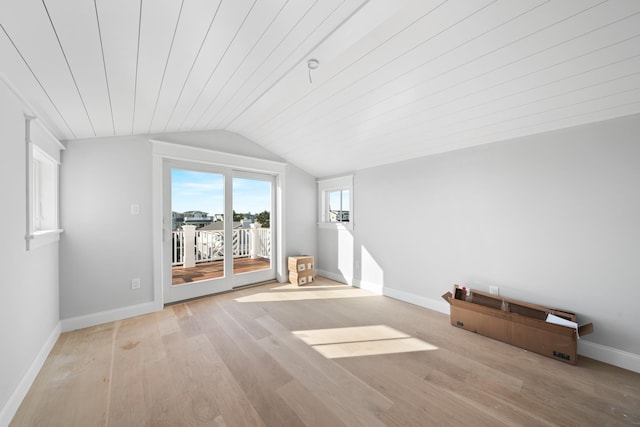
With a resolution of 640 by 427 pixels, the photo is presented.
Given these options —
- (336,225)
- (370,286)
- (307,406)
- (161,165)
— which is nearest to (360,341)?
(307,406)

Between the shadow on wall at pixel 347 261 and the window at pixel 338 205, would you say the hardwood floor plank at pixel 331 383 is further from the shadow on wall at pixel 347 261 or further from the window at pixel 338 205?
the window at pixel 338 205

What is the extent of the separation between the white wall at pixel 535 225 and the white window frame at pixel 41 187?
12.0 feet

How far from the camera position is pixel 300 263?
421 cm

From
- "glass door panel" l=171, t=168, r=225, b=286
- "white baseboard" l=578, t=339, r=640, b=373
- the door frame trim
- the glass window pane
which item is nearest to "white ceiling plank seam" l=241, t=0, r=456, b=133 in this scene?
the door frame trim

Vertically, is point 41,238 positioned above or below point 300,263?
above

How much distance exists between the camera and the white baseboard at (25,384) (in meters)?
1.40

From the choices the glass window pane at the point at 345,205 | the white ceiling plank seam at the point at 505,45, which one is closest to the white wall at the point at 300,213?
the glass window pane at the point at 345,205

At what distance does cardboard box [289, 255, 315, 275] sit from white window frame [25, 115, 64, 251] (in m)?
2.87

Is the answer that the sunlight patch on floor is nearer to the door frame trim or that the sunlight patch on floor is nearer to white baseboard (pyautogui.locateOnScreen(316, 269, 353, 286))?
white baseboard (pyautogui.locateOnScreen(316, 269, 353, 286))

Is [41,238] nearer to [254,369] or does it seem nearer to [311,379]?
[254,369]

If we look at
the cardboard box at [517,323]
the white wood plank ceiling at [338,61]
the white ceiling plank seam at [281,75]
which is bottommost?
the cardboard box at [517,323]

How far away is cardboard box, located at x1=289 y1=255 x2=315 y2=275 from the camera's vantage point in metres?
4.18

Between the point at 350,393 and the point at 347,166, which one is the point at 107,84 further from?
the point at 347,166

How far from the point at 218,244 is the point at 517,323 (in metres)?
3.87
